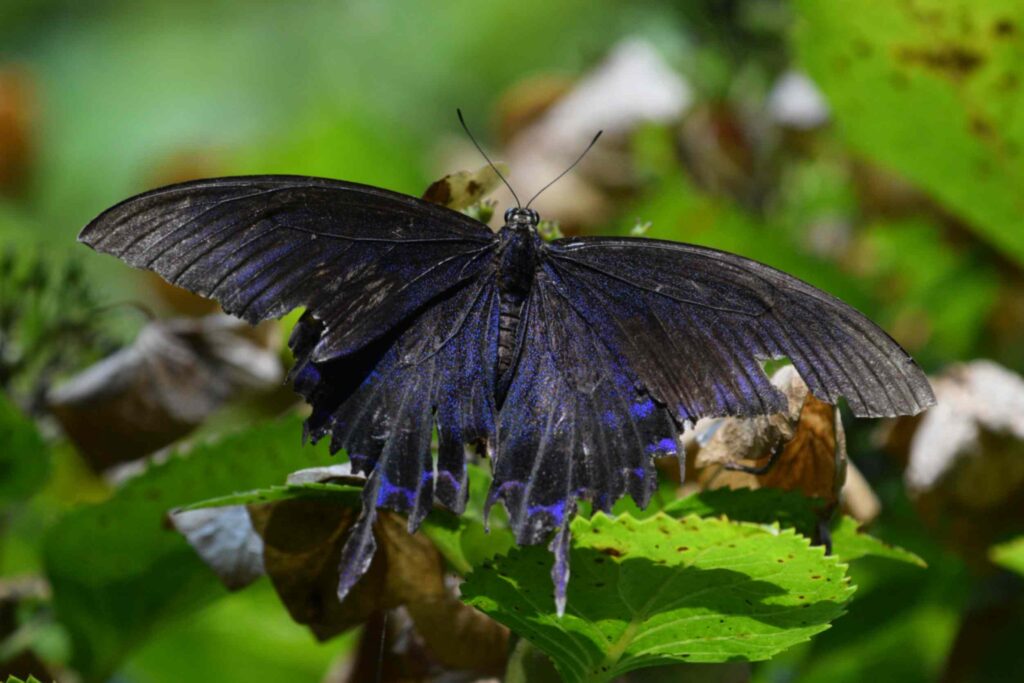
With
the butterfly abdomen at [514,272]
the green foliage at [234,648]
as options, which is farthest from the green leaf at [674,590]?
the green foliage at [234,648]

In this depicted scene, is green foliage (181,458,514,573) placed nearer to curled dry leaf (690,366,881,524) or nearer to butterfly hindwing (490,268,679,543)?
butterfly hindwing (490,268,679,543)

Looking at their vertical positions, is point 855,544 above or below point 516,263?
below

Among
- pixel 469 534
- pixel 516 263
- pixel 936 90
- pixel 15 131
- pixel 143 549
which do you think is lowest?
pixel 469 534

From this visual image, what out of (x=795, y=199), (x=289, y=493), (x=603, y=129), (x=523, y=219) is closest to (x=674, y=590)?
(x=289, y=493)

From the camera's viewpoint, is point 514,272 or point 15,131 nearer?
Result: point 514,272

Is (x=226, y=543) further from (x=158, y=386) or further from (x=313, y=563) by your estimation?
(x=158, y=386)

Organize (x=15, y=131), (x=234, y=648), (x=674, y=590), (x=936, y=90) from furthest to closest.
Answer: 1. (x=15, y=131)
2. (x=234, y=648)
3. (x=936, y=90)
4. (x=674, y=590)

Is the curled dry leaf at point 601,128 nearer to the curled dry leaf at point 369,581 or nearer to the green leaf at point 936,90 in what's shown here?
the green leaf at point 936,90

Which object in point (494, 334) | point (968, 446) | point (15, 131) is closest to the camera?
point (494, 334)
